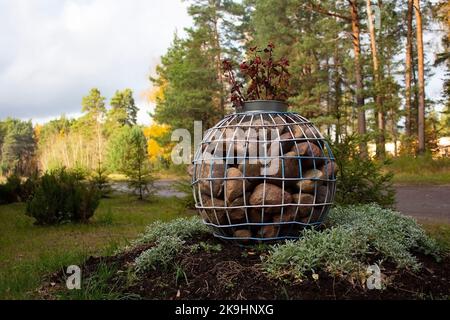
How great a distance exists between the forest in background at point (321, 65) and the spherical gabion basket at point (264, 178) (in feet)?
49.1

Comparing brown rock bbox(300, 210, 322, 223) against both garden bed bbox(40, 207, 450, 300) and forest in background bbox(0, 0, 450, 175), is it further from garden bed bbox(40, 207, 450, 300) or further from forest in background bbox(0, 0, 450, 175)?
forest in background bbox(0, 0, 450, 175)

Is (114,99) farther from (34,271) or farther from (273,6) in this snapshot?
(34,271)

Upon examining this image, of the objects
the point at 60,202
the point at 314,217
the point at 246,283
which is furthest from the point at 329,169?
the point at 60,202

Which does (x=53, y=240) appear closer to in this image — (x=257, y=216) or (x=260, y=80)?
(x=257, y=216)

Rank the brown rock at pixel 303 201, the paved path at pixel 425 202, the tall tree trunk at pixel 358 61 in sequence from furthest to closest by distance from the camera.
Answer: the tall tree trunk at pixel 358 61
the paved path at pixel 425 202
the brown rock at pixel 303 201

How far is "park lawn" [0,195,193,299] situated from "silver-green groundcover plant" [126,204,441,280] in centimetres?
116

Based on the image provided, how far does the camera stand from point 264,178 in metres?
4.21

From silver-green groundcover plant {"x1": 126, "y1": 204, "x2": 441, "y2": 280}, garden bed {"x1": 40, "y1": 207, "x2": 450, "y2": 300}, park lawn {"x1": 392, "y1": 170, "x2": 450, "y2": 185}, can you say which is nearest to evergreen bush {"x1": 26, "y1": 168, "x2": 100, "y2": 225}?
silver-green groundcover plant {"x1": 126, "y1": 204, "x2": 441, "y2": 280}

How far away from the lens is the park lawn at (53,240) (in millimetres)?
4624

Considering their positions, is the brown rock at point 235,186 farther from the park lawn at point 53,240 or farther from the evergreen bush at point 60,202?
the evergreen bush at point 60,202

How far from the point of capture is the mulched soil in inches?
140

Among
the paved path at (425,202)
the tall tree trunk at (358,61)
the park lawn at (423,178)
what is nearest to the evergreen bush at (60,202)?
the paved path at (425,202)

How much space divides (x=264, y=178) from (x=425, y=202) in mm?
8945

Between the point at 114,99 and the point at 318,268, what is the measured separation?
50.2 meters
